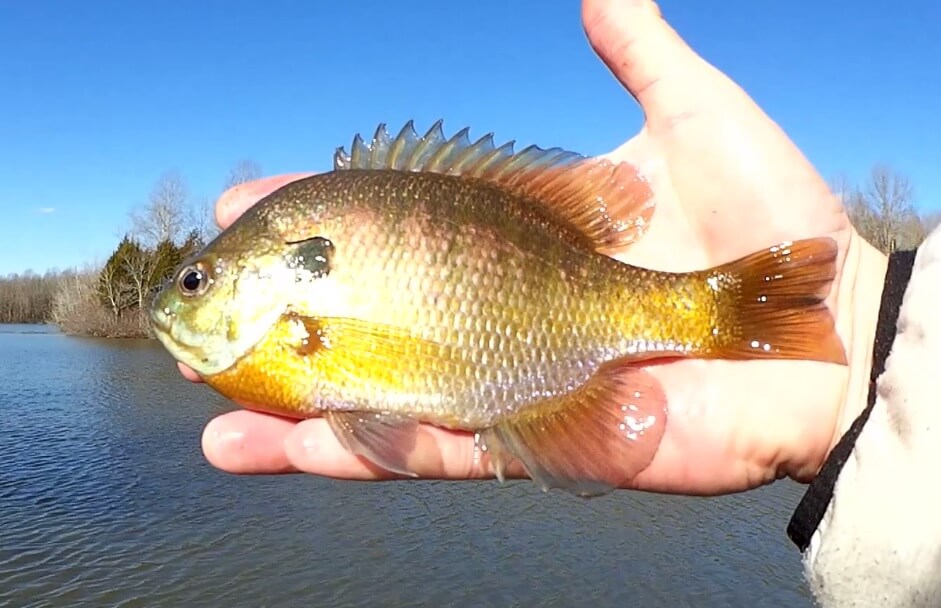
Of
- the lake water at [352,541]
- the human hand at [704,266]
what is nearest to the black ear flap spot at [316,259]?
the human hand at [704,266]

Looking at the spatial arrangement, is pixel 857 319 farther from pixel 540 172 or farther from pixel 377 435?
pixel 377 435

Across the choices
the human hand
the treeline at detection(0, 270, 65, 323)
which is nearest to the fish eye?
the human hand

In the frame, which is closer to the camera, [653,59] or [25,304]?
[653,59]

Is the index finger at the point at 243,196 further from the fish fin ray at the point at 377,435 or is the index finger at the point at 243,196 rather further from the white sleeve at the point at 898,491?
the white sleeve at the point at 898,491

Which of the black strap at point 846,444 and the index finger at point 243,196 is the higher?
the index finger at point 243,196

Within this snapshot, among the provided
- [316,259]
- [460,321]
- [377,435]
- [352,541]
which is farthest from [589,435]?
[352,541]

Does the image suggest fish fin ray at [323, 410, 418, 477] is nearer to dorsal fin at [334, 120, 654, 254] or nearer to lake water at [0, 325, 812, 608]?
dorsal fin at [334, 120, 654, 254]
